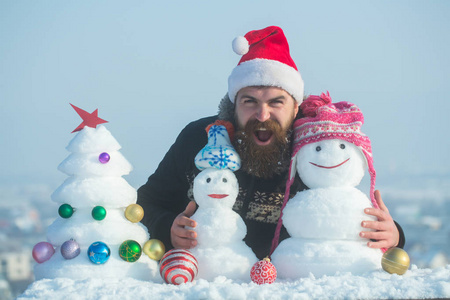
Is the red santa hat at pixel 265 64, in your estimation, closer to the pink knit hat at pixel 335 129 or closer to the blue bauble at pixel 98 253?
the pink knit hat at pixel 335 129

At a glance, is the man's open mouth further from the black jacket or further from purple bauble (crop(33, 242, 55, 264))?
purple bauble (crop(33, 242, 55, 264))

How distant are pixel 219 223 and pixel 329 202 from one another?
315 mm

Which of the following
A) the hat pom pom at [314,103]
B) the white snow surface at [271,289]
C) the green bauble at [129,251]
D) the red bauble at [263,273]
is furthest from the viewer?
the hat pom pom at [314,103]

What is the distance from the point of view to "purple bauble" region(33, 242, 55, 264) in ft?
4.44

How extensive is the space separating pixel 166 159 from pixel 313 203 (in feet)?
2.92

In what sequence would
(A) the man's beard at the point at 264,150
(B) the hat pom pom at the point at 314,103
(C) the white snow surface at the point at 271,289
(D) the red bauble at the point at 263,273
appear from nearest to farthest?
(C) the white snow surface at the point at 271,289 → (D) the red bauble at the point at 263,273 → (B) the hat pom pom at the point at 314,103 → (A) the man's beard at the point at 264,150

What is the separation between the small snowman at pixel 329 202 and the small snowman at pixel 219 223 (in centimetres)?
11

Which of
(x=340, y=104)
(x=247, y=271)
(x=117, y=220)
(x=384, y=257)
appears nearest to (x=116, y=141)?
(x=117, y=220)

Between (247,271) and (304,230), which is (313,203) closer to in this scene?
(304,230)

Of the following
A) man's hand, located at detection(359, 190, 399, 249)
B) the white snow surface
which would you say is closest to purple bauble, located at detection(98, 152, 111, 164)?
the white snow surface

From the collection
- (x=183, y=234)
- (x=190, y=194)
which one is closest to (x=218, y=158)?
(x=183, y=234)

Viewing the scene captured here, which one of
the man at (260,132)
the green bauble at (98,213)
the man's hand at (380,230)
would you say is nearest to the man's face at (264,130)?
the man at (260,132)

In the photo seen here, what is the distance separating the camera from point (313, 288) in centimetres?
110

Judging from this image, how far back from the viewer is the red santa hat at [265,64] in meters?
1.72
